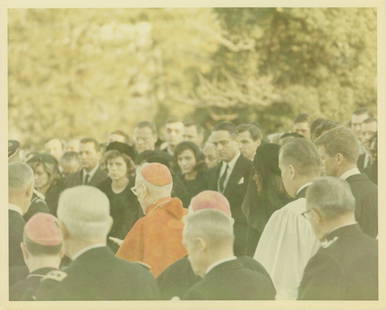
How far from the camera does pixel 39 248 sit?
5285 mm

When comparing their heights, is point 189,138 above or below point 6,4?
below

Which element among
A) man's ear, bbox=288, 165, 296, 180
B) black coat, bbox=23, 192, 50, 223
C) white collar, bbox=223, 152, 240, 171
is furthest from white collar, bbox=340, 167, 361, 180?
black coat, bbox=23, 192, 50, 223

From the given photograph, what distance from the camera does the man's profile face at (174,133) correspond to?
5.40 m

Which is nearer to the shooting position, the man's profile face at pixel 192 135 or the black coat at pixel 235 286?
the black coat at pixel 235 286

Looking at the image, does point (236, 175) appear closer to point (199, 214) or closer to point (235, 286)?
point (199, 214)

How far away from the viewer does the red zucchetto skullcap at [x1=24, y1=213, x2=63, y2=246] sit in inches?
207

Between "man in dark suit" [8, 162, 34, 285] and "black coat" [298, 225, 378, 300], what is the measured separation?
6.67 ft

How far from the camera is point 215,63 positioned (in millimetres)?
5406

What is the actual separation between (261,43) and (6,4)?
187 centimetres

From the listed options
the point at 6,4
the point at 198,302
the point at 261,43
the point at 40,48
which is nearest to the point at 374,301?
the point at 198,302

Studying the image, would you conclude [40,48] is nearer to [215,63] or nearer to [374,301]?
[215,63]

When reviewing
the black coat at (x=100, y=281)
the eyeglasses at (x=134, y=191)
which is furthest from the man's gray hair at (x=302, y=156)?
the black coat at (x=100, y=281)

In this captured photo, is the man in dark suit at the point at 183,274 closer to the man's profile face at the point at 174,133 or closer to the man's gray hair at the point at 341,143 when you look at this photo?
the man's profile face at the point at 174,133

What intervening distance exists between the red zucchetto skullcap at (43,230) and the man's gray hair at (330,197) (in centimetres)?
179
